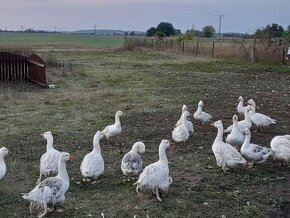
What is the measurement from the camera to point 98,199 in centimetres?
747

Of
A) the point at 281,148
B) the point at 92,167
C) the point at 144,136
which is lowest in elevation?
the point at 144,136

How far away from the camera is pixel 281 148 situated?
9164 millimetres

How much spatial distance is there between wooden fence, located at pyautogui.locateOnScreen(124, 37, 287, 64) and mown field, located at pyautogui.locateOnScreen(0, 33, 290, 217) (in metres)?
6.73

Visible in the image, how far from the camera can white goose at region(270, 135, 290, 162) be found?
9.08 m

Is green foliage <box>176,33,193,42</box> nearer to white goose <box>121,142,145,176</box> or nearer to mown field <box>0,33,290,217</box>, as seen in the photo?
mown field <box>0,33,290,217</box>

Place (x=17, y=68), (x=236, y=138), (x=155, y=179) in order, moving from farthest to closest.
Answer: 1. (x=17, y=68)
2. (x=236, y=138)
3. (x=155, y=179)

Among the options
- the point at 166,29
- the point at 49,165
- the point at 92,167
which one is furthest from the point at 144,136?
the point at 166,29

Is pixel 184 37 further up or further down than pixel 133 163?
further up

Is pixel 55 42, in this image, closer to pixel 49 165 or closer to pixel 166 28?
pixel 166 28

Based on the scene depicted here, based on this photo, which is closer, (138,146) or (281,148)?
(138,146)

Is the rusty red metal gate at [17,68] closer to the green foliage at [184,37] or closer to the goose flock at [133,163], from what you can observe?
the goose flock at [133,163]

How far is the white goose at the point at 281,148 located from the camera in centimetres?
908

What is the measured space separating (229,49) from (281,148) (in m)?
26.9

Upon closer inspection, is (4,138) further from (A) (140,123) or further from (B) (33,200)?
(B) (33,200)
